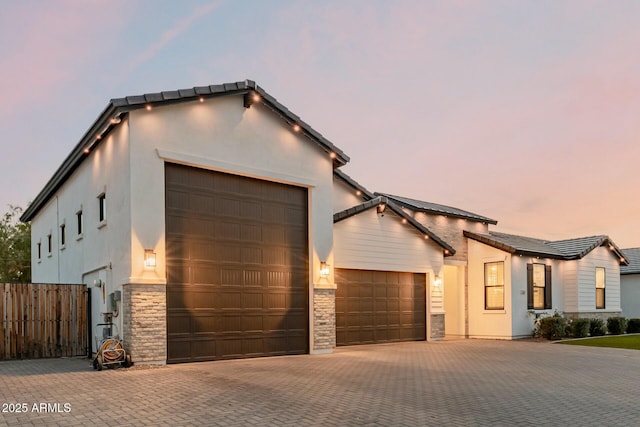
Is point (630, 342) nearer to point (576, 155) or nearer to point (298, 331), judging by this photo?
point (576, 155)

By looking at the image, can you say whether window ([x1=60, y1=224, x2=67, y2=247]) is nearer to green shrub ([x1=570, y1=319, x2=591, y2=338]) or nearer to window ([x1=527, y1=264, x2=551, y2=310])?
window ([x1=527, y1=264, x2=551, y2=310])

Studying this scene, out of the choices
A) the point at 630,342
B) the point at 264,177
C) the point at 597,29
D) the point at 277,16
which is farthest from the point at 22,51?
the point at 630,342

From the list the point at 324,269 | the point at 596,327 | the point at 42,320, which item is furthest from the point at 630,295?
the point at 42,320

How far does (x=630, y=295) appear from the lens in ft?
102

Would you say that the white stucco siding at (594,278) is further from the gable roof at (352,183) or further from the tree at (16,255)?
the tree at (16,255)

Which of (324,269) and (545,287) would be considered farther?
(545,287)

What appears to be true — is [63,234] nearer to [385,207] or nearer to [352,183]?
[352,183]

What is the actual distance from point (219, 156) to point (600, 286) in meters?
20.0

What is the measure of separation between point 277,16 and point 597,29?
33.9 ft


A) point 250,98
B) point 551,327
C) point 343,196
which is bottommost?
point 551,327

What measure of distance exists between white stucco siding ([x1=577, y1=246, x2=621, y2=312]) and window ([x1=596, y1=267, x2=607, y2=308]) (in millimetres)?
216

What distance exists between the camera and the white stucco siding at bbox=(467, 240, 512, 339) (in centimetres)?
2020

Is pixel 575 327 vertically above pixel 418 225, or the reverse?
pixel 418 225

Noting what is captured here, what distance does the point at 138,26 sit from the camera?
54.3ft
